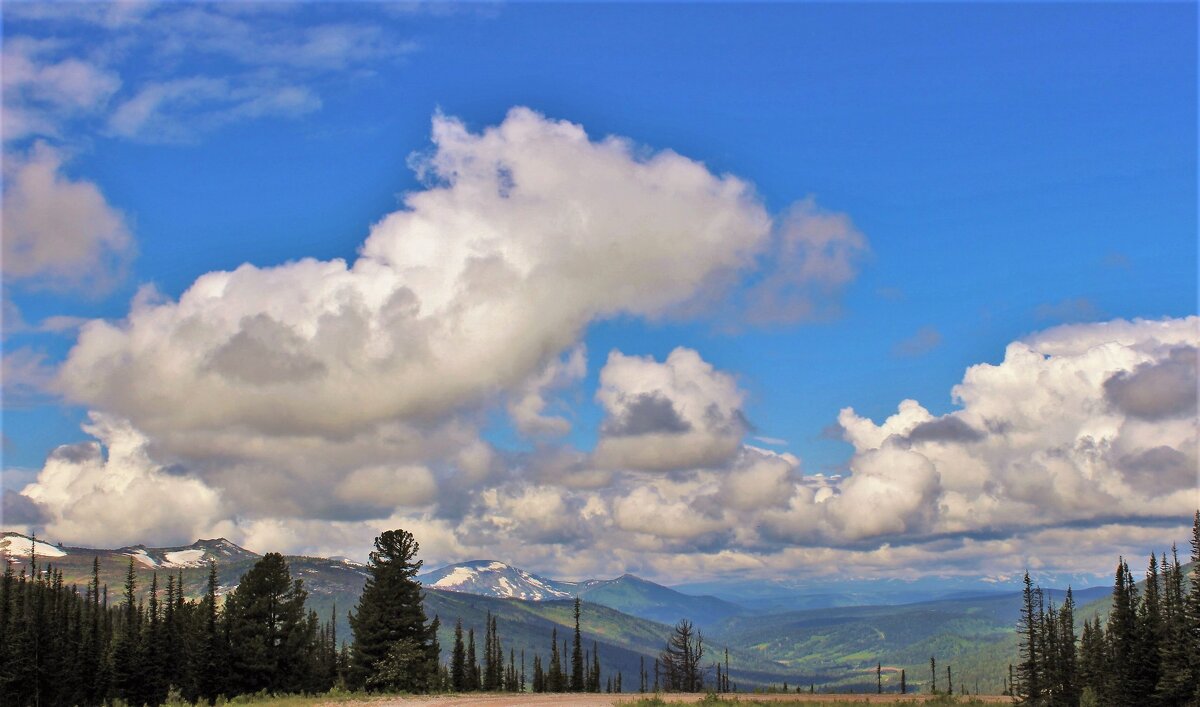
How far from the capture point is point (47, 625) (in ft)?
416

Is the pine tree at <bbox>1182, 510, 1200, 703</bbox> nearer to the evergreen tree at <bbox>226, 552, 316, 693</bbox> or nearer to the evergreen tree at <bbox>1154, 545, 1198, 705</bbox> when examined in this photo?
the evergreen tree at <bbox>1154, 545, 1198, 705</bbox>

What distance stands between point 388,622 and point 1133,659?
73436 mm

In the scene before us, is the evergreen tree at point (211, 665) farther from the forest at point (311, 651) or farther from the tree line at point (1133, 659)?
the tree line at point (1133, 659)

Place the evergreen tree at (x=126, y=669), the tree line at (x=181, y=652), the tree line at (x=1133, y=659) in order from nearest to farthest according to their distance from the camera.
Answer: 1. the tree line at (x=181, y=652)
2. the tree line at (x=1133, y=659)
3. the evergreen tree at (x=126, y=669)

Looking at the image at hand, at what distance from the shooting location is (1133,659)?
96.9 metres

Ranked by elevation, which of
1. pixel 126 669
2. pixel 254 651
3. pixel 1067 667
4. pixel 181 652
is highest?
pixel 254 651

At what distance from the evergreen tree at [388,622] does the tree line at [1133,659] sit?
59.3 metres

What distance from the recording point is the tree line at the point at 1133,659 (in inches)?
3418

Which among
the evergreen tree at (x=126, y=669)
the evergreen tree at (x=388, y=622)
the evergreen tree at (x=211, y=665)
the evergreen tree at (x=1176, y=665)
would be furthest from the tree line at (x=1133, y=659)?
the evergreen tree at (x=126, y=669)

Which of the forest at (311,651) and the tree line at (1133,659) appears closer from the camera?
the forest at (311,651)

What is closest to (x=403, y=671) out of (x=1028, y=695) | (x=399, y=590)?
(x=399, y=590)

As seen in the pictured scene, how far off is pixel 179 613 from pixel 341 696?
9579 cm

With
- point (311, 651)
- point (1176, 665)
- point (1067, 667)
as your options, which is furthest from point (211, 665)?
point (1067, 667)

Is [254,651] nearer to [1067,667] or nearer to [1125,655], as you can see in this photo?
[1125,655]
